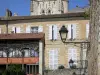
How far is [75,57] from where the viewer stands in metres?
A: 39.5

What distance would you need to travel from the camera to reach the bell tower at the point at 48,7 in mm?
92188

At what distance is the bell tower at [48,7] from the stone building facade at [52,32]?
1915 inches

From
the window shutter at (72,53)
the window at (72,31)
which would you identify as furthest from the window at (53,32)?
the window shutter at (72,53)

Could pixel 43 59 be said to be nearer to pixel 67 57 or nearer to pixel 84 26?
pixel 67 57

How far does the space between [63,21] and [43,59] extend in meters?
4.50

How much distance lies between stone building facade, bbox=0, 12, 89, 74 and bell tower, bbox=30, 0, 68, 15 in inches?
1915

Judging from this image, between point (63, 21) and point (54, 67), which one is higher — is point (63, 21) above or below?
above

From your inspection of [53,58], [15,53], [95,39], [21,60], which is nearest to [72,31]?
[53,58]

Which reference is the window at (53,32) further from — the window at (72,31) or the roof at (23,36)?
the window at (72,31)

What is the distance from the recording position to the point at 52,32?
4128cm

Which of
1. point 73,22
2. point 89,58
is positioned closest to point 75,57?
point 73,22

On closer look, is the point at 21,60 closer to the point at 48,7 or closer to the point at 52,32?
the point at 52,32

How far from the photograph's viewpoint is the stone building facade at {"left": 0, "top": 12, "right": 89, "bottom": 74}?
39.6 metres

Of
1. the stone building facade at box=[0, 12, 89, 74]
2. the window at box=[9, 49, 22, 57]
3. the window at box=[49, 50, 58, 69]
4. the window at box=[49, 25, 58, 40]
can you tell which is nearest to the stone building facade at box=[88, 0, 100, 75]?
the stone building facade at box=[0, 12, 89, 74]
